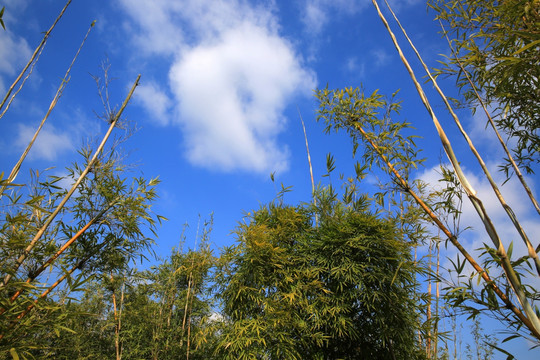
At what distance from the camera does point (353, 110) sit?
2.69 meters

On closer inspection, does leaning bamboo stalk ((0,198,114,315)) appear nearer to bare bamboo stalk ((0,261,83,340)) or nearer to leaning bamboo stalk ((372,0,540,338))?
bare bamboo stalk ((0,261,83,340))

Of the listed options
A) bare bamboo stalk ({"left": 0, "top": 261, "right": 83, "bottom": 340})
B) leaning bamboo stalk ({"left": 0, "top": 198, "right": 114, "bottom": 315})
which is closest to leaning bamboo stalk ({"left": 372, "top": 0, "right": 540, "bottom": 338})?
leaning bamboo stalk ({"left": 0, "top": 198, "right": 114, "bottom": 315})

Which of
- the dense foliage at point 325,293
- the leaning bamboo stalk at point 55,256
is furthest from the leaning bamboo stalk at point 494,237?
the dense foliage at point 325,293

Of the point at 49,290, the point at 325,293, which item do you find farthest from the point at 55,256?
the point at 325,293

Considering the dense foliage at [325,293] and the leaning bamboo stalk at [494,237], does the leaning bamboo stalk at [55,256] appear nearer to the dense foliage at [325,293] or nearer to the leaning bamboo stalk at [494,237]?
the dense foliage at [325,293]

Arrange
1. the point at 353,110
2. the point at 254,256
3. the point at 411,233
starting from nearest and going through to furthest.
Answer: the point at 353,110 < the point at 254,256 < the point at 411,233

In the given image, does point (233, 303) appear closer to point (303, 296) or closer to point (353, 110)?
point (303, 296)

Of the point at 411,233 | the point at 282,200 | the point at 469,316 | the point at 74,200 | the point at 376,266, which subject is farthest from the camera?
the point at 282,200

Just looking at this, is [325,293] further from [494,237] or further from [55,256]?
[494,237]

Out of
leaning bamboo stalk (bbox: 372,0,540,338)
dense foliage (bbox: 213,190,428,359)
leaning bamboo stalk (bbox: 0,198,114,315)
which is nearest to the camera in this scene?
leaning bamboo stalk (bbox: 372,0,540,338)

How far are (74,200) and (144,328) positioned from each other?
2.98 metres

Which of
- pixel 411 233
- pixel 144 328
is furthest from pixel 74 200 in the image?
pixel 411 233

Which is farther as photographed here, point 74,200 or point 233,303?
point 233,303

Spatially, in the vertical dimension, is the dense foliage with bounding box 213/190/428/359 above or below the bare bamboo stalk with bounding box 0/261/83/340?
above
